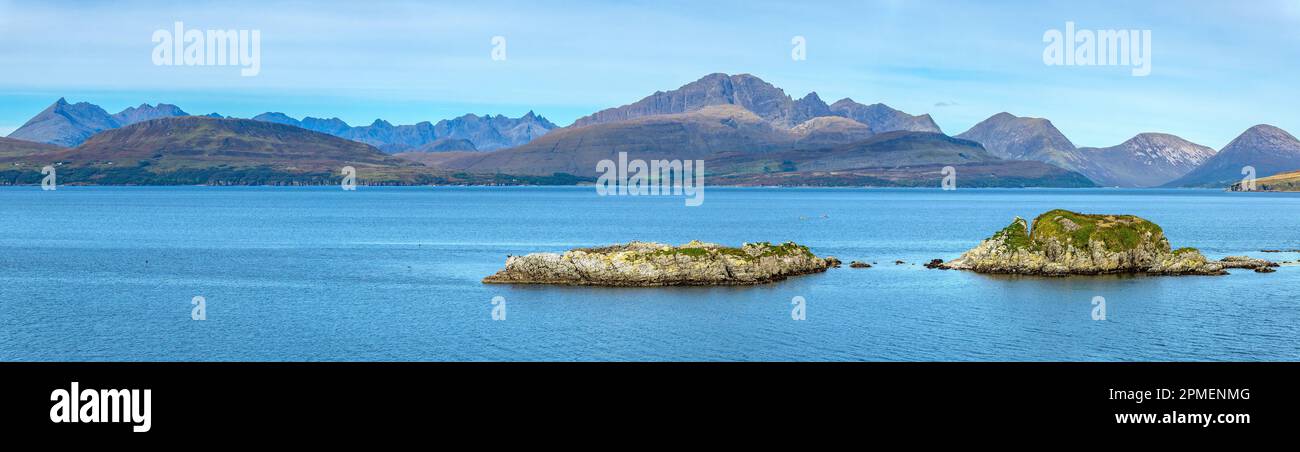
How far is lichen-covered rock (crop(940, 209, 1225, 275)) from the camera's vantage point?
3401 inches

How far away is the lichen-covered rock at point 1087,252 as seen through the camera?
8638cm

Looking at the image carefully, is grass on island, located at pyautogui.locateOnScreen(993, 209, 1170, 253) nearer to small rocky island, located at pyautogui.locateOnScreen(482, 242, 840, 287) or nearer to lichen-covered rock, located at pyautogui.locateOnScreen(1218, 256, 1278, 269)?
lichen-covered rock, located at pyautogui.locateOnScreen(1218, 256, 1278, 269)

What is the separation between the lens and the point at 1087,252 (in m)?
86.7

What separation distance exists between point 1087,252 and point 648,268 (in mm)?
36080

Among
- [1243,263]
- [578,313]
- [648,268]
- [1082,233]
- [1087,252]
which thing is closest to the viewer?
[578,313]

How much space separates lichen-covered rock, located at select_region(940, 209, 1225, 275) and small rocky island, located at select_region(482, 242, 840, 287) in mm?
20093

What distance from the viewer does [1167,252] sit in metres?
88.4

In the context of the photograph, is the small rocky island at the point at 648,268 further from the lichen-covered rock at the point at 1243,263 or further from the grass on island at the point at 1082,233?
the lichen-covered rock at the point at 1243,263

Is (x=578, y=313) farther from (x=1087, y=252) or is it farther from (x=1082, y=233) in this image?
(x=1082, y=233)

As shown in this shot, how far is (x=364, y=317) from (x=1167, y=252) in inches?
2504

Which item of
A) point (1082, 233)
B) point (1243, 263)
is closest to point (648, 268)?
point (1082, 233)

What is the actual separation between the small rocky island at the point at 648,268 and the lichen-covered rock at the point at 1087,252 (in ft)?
65.9

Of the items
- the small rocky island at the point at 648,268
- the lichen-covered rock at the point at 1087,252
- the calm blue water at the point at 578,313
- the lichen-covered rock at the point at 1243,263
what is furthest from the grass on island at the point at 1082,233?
the small rocky island at the point at 648,268

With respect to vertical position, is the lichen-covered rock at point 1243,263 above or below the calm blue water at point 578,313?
above
